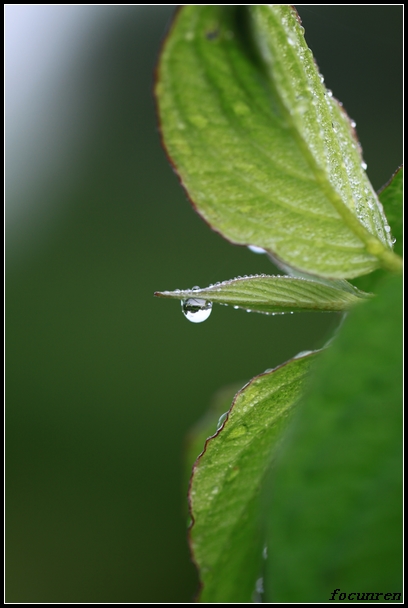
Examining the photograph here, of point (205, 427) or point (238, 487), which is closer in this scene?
point (238, 487)

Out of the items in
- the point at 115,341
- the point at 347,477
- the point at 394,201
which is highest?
the point at 394,201

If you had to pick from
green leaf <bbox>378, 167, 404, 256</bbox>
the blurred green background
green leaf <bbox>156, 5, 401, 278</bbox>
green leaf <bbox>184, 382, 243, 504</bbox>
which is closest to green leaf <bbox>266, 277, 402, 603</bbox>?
green leaf <bbox>156, 5, 401, 278</bbox>

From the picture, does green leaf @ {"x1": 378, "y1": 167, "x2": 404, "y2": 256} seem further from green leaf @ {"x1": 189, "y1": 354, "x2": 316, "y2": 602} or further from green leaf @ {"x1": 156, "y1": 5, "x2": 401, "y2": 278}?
green leaf @ {"x1": 189, "y1": 354, "x2": 316, "y2": 602}

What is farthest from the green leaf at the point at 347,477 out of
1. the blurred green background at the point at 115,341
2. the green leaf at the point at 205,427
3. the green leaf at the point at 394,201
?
the blurred green background at the point at 115,341

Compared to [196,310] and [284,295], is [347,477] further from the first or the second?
[196,310]

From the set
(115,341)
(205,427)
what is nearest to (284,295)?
(205,427)

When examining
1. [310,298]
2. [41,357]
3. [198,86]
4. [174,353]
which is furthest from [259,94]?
[41,357]
